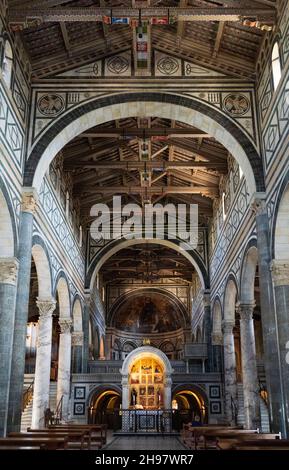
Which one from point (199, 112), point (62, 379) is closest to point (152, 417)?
point (62, 379)

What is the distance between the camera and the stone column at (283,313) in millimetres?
15688

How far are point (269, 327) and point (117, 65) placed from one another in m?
10.8

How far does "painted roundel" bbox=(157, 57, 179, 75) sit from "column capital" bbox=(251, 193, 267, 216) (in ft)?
18.6

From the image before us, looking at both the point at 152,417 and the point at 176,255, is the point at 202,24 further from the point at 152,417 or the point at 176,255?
the point at 176,255

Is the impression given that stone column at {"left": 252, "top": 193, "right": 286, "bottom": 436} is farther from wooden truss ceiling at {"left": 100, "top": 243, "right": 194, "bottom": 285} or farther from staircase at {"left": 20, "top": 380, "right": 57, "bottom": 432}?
wooden truss ceiling at {"left": 100, "top": 243, "right": 194, "bottom": 285}

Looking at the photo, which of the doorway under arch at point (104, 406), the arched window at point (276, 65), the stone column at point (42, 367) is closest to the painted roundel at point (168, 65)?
the arched window at point (276, 65)

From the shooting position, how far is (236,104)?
1967 cm

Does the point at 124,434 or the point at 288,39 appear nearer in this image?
the point at 288,39

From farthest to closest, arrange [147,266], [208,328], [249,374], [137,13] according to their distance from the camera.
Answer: [147,266]
[208,328]
[249,374]
[137,13]

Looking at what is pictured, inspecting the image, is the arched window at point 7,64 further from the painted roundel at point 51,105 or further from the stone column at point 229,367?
the stone column at point 229,367

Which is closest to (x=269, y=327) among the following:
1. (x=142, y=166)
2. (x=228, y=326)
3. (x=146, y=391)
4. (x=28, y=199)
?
(x=28, y=199)

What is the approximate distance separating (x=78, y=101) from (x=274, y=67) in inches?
273

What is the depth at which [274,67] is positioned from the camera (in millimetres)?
17359

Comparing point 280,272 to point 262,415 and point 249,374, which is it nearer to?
point 249,374
